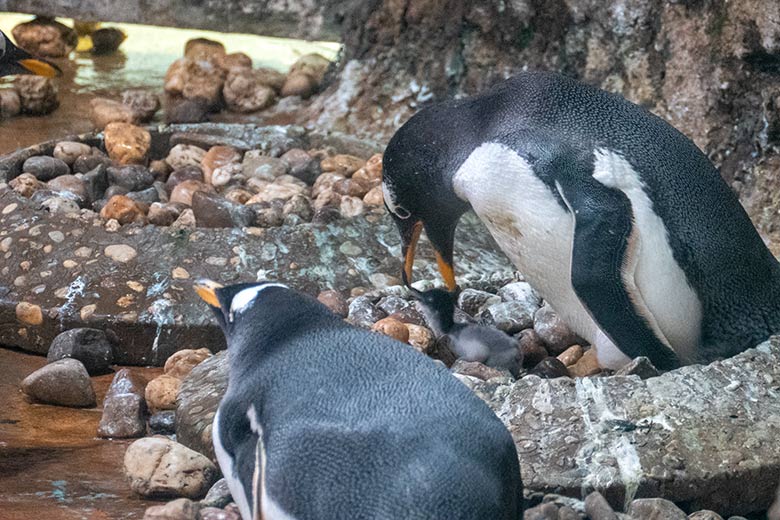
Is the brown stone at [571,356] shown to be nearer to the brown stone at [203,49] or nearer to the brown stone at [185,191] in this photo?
the brown stone at [185,191]

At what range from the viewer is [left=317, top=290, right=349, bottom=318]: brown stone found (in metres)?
3.96

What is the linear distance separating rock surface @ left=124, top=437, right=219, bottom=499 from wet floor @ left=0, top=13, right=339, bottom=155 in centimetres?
331

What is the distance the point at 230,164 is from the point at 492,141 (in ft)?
7.37

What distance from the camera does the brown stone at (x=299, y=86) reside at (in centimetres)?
678

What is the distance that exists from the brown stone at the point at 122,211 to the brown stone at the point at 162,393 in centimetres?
118

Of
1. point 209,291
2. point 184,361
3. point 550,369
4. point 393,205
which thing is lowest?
point 184,361

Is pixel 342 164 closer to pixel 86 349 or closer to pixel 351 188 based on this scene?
pixel 351 188

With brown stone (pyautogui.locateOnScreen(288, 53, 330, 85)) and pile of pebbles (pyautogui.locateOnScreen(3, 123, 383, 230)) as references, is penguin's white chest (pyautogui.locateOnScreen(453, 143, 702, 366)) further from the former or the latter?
brown stone (pyautogui.locateOnScreen(288, 53, 330, 85))

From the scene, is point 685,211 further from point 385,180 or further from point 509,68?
point 509,68

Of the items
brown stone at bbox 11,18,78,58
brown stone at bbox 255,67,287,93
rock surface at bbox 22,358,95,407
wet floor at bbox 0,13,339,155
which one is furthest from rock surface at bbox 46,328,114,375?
brown stone at bbox 11,18,78,58

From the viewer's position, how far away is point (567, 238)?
10.9 feet

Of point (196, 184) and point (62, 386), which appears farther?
point (196, 184)

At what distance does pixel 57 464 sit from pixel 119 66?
212 inches

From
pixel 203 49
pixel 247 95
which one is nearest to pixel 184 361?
pixel 247 95
